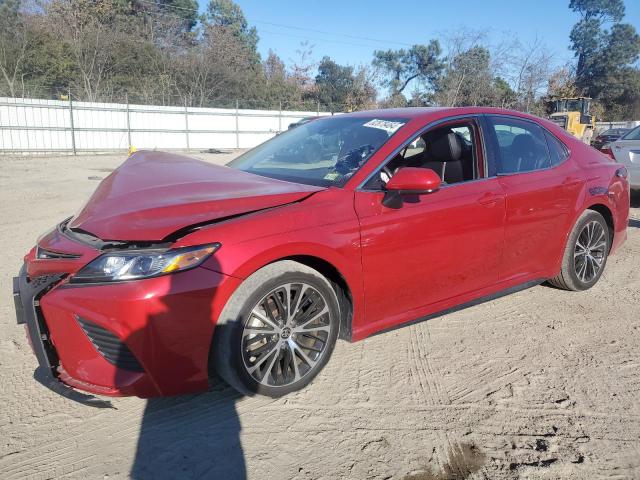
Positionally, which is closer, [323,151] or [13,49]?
[323,151]

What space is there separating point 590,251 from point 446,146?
6.13 ft

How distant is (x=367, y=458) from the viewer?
2383 mm

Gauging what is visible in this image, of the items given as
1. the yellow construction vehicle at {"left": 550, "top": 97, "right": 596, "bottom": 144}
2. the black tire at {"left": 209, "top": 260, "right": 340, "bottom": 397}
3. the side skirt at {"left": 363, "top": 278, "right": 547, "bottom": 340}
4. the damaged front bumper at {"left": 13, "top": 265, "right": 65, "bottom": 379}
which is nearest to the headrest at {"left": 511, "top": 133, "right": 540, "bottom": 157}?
the side skirt at {"left": 363, "top": 278, "right": 547, "bottom": 340}

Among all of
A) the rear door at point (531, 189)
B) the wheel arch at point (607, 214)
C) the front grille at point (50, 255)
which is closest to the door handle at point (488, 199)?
the rear door at point (531, 189)

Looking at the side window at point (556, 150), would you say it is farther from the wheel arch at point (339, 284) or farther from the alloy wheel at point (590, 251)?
the wheel arch at point (339, 284)

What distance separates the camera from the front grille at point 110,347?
2.37 meters

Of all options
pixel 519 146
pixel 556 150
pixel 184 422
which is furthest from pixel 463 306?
pixel 184 422

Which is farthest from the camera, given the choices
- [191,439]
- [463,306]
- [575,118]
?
[575,118]

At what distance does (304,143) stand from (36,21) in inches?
1290

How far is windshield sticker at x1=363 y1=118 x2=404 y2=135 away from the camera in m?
3.43

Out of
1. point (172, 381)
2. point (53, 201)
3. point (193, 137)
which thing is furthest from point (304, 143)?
point (193, 137)

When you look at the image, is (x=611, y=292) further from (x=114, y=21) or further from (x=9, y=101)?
(x=114, y=21)

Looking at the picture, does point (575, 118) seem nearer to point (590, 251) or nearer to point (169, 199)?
point (590, 251)

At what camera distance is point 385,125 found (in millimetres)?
3535
